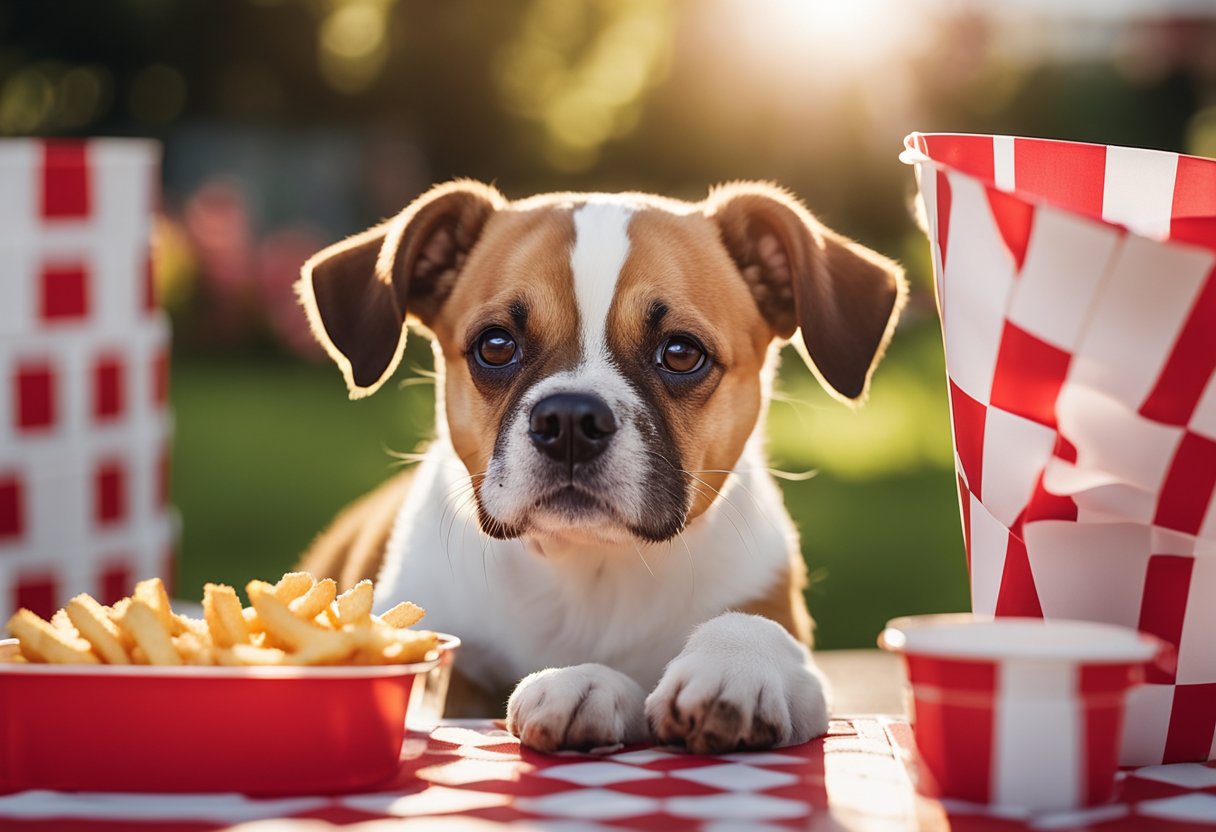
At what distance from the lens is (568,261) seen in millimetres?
2863

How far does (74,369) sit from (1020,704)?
3.07 meters

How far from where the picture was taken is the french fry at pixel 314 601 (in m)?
1.89

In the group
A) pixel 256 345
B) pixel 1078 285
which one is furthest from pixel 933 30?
pixel 1078 285

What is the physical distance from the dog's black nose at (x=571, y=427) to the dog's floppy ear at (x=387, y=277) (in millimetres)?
464

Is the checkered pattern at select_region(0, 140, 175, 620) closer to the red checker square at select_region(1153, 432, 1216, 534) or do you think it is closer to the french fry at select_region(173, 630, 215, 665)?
the french fry at select_region(173, 630, 215, 665)

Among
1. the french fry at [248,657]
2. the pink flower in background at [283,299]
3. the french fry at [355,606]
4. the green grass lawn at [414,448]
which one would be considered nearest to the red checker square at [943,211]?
the french fry at [355,606]

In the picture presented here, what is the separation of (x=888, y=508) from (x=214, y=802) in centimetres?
717

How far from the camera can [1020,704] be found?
1579 mm

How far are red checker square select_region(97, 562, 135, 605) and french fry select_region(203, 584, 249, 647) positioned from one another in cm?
242

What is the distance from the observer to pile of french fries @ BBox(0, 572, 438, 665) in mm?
1751

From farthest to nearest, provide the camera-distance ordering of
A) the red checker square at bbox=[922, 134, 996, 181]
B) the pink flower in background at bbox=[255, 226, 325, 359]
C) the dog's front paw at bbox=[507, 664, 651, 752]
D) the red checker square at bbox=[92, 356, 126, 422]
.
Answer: the pink flower in background at bbox=[255, 226, 325, 359]
the red checker square at bbox=[92, 356, 126, 422]
the red checker square at bbox=[922, 134, 996, 181]
the dog's front paw at bbox=[507, 664, 651, 752]

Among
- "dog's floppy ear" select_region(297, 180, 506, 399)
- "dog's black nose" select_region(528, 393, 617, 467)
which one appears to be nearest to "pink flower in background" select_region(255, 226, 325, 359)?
"dog's floppy ear" select_region(297, 180, 506, 399)

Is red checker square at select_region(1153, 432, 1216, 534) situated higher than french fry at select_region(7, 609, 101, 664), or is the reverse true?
red checker square at select_region(1153, 432, 1216, 534)

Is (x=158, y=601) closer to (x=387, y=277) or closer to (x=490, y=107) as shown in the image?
(x=387, y=277)
